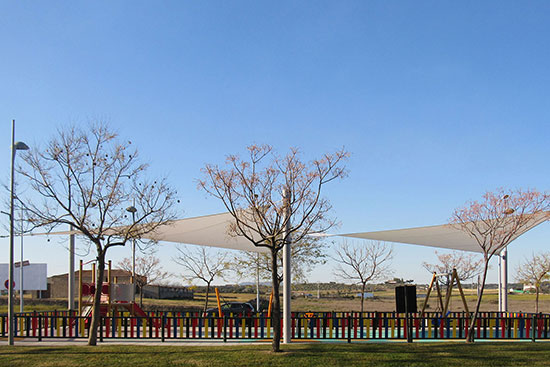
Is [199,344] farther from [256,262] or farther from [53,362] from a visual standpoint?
[256,262]

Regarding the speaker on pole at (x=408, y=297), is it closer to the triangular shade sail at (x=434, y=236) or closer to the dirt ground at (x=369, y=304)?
the triangular shade sail at (x=434, y=236)

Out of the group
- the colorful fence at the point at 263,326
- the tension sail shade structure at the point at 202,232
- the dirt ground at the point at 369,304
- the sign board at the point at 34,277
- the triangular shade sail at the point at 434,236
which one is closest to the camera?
the colorful fence at the point at 263,326

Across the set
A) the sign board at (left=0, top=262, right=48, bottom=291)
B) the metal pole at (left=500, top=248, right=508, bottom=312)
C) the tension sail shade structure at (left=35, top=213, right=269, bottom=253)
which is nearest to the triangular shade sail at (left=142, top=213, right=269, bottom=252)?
the tension sail shade structure at (left=35, top=213, right=269, bottom=253)

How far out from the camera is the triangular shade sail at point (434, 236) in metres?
18.0

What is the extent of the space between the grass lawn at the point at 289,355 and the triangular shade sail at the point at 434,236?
4763 mm

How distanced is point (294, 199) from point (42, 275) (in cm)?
2344

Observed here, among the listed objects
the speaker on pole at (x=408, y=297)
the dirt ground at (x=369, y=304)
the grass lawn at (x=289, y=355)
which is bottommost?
the dirt ground at (x=369, y=304)

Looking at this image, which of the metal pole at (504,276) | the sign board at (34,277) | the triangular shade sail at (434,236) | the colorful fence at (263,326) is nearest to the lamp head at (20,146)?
the colorful fence at (263,326)

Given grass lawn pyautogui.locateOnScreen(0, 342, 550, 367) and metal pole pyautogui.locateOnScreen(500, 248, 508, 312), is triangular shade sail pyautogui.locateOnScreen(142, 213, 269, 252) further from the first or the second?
metal pole pyautogui.locateOnScreen(500, 248, 508, 312)

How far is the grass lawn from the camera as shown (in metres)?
11.4

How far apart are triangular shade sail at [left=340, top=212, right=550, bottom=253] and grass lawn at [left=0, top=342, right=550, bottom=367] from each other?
4.76 m

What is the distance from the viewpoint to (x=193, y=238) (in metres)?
21.6

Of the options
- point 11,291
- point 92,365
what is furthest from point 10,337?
point 92,365

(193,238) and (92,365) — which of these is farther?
(193,238)
